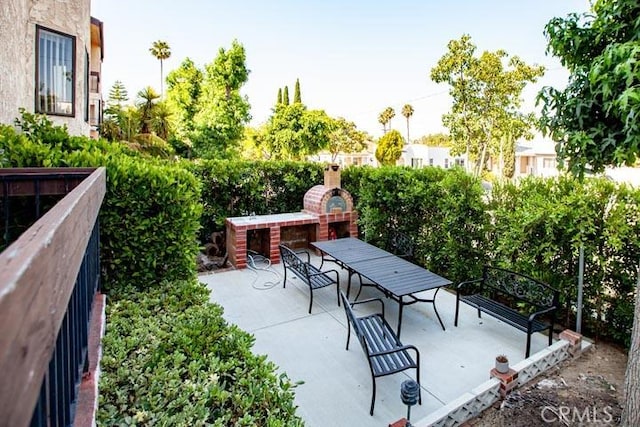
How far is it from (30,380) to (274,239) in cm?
756

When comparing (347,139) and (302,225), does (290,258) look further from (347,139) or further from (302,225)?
(347,139)

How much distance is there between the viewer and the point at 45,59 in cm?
619

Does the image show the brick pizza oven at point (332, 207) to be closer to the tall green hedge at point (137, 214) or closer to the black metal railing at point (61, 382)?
the tall green hedge at point (137, 214)

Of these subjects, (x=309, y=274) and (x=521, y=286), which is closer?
(x=521, y=286)

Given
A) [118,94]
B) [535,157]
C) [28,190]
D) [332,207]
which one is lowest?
[332,207]

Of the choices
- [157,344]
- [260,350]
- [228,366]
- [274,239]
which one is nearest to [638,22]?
[228,366]

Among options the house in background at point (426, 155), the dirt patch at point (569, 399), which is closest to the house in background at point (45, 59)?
Answer: the dirt patch at point (569, 399)

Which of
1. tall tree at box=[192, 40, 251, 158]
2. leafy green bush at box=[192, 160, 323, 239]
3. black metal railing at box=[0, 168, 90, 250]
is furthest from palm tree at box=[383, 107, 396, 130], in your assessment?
black metal railing at box=[0, 168, 90, 250]

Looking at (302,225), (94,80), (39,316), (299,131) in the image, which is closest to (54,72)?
(94,80)

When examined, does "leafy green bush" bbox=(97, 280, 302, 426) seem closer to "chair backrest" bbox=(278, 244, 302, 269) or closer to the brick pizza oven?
"chair backrest" bbox=(278, 244, 302, 269)

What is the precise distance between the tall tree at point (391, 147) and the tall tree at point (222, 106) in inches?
449

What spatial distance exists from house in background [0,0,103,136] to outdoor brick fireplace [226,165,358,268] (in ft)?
12.4

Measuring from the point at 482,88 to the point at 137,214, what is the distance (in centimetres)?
1812

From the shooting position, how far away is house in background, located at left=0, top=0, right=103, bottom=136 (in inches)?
193
